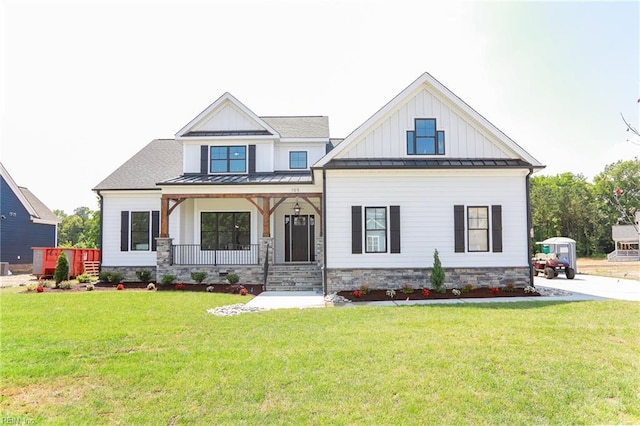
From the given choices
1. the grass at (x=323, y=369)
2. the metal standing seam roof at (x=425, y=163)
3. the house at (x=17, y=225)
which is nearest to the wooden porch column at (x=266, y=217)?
the metal standing seam roof at (x=425, y=163)

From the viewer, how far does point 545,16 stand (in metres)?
7.45

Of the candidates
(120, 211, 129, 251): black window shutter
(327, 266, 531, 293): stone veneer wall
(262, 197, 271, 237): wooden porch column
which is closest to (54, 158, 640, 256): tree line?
(120, 211, 129, 251): black window shutter

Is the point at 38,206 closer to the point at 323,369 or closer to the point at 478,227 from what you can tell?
the point at 478,227

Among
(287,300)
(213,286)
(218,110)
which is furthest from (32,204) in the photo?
(287,300)

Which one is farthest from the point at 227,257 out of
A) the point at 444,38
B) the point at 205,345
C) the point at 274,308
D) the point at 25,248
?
the point at 25,248

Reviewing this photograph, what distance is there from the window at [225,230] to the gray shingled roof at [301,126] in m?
4.43

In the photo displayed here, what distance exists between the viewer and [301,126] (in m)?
19.0

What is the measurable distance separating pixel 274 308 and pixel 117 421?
6229 millimetres

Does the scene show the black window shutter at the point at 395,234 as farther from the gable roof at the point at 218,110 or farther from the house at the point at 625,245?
the house at the point at 625,245

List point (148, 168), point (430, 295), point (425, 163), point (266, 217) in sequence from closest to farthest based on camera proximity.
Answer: point (430, 295) < point (425, 163) < point (266, 217) < point (148, 168)

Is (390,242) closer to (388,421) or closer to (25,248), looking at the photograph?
(388,421)

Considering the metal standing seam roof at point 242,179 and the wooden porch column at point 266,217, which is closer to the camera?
the wooden porch column at point 266,217

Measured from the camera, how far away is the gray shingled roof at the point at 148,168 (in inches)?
676

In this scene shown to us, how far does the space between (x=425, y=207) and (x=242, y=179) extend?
753 cm
